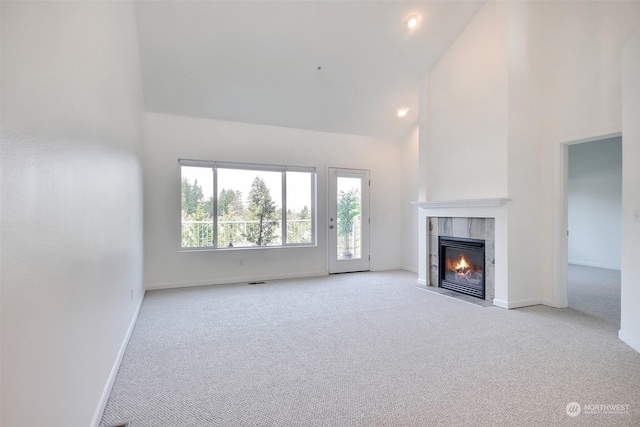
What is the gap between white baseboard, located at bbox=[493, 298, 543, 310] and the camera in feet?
12.8

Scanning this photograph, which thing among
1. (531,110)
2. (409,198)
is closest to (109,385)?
(531,110)

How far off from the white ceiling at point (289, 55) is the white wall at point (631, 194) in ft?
6.79

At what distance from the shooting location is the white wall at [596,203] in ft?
21.5

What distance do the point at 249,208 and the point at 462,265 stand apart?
3.49 metres

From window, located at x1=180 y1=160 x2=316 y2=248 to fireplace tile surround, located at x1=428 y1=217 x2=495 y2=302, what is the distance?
6.98ft

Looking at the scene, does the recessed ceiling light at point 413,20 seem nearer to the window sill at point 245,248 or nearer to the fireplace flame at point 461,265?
the fireplace flame at point 461,265

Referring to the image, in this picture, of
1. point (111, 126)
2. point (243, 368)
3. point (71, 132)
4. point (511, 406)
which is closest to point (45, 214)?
point (71, 132)

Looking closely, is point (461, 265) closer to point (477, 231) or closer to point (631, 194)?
Answer: point (477, 231)

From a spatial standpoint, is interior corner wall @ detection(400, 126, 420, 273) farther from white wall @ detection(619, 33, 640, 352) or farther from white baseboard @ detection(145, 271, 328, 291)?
white wall @ detection(619, 33, 640, 352)

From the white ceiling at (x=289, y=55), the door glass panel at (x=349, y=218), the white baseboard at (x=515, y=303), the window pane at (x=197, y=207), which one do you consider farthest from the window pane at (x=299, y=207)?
the white baseboard at (x=515, y=303)

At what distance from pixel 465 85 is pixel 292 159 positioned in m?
2.95

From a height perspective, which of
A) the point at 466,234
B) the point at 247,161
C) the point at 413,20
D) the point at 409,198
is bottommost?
the point at 466,234

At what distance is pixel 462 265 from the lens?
467 cm

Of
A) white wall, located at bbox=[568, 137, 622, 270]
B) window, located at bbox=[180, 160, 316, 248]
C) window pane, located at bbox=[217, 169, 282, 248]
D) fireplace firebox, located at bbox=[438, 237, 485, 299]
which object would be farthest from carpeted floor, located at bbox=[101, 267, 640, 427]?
white wall, located at bbox=[568, 137, 622, 270]
